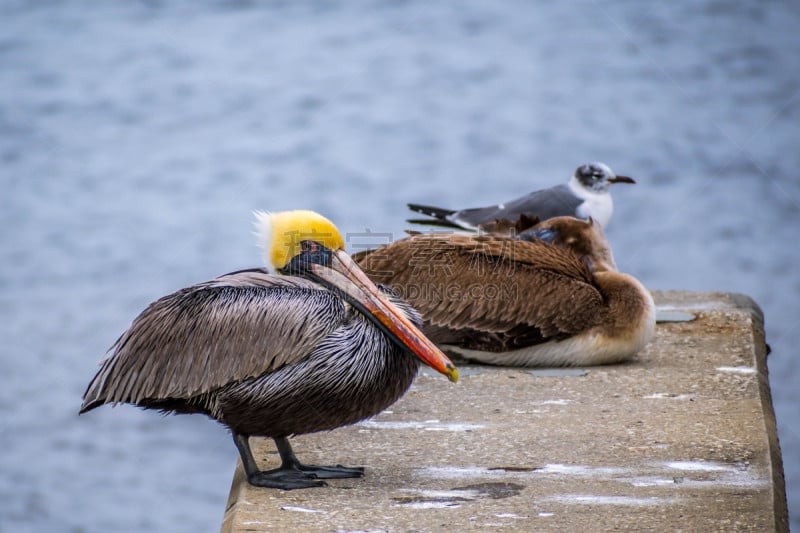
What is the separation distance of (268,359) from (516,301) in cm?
179

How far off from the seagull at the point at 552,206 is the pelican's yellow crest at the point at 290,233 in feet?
8.36

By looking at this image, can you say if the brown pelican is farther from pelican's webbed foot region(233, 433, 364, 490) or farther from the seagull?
pelican's webbed foot region(233, 433, 364, 490)

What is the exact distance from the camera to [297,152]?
48.3 feet

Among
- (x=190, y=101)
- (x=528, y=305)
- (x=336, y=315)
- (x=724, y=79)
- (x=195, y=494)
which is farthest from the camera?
(x=724, y=79)

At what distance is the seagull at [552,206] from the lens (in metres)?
6.57

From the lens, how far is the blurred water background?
30.6ft

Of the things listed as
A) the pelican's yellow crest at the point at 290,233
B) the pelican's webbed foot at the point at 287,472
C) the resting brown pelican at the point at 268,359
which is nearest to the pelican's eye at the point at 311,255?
the pelican's yellow crest at the point at 290,233

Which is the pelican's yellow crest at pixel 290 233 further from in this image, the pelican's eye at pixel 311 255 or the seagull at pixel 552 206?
the seagull at pixel 552 206

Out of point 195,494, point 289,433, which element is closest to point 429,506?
point 289,433

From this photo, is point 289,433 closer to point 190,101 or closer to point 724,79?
point 190,101

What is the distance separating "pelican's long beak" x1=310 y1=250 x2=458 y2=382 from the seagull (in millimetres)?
2551

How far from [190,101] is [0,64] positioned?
2.95m

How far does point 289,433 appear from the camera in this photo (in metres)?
3.62

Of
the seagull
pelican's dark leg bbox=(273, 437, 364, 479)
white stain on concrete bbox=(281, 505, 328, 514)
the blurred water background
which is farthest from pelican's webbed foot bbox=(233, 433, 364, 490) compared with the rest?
the blurred water background
